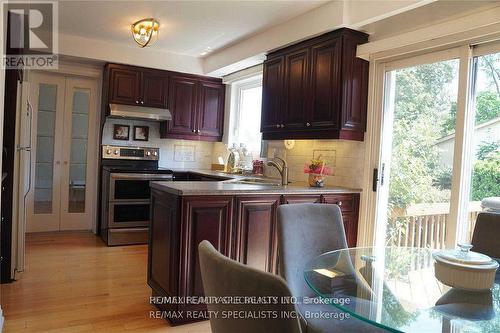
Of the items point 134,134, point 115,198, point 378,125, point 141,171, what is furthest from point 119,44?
point 378,125

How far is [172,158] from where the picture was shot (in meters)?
5.60

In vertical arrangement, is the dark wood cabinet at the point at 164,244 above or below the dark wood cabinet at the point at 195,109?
below

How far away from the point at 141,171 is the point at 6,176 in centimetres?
181

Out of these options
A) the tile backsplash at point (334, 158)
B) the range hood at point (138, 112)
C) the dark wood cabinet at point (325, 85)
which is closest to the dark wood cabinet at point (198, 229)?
the dark wood cabinet at point (325, 85)

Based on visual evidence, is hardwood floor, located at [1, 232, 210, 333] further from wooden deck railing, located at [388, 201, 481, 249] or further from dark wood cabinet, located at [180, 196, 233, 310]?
wooden deck railing, located at [388, 201, 481, 249]

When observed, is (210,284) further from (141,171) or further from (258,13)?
(141,171)

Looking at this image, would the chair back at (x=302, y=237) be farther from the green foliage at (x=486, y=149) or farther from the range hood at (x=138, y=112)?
→ the range hood at (x=138, y=112)

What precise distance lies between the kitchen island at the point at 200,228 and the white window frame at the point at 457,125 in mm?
531

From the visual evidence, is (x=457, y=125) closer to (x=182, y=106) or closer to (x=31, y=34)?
(x=182, y=106)

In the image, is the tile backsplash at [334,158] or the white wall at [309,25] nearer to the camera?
the white wall at [309,25]

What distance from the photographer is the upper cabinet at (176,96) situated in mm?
4836

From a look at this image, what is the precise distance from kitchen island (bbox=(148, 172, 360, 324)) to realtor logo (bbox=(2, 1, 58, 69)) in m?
1.54

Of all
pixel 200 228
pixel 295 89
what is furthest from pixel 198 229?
pixel 295 89

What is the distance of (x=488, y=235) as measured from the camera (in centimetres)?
203
